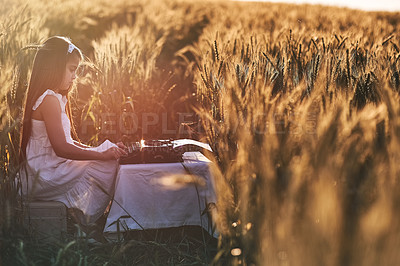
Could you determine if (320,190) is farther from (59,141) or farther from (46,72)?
(46,72)

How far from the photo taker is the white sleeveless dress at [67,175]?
2.30 m

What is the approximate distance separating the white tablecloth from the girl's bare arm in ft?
0.36

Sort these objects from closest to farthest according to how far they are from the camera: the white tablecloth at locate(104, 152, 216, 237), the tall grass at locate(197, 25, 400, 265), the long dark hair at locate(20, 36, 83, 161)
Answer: the tall grass at locate(197, 25, 400, 265)
the white tablecloth at locate(104, 152, 216, 237)
the long dark hair at locate(20, 36, 83, 161)

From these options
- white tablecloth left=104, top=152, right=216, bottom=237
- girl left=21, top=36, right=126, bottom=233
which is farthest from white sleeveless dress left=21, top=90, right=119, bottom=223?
white tablecloth left=104, top=152, right=216, bottom=237

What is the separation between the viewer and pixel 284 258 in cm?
108

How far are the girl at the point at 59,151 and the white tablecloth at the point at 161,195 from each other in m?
0.13

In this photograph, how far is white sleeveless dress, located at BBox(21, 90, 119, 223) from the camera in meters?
2.30

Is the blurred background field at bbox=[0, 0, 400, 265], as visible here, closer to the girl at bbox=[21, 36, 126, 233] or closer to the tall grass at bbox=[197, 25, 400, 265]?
the tall grass at bbox=[197, 25, 400, 265]

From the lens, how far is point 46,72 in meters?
2.38

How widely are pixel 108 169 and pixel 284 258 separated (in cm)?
148

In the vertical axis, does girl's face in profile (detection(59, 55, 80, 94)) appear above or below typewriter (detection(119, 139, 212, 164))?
above

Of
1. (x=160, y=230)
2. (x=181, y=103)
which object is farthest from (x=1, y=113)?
(x=181, y=103)

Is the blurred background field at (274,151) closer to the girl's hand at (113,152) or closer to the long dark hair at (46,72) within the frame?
the long dark hair at (46,72)

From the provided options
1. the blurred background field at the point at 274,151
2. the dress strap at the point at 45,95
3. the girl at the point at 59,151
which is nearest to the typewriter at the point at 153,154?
the girl at the point at 59,151
